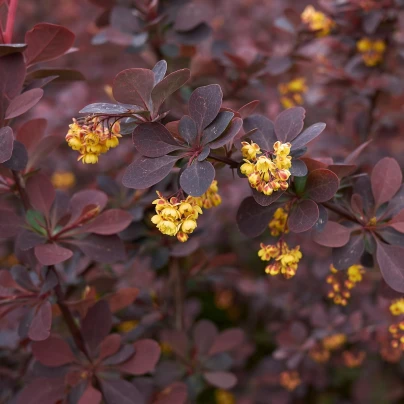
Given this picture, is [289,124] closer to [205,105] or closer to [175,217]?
[205,105]

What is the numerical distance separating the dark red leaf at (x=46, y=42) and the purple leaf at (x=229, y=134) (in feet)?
1.55

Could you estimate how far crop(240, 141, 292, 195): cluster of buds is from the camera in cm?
98

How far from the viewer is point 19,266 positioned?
4.30 feet

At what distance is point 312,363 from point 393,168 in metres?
1.06

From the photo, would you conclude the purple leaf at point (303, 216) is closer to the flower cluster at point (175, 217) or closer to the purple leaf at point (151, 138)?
the flower cluster at point (175, 217)

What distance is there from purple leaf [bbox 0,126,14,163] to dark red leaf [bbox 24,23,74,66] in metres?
0.25

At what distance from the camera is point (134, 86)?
99 centimetres

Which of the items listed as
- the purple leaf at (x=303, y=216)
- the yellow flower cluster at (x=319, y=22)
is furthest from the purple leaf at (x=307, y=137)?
the yellow flower cluster at (x=319, y=22)

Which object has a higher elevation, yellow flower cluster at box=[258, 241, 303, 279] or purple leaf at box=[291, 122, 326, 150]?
purple leaf at box=[291, 122, 326, 150]

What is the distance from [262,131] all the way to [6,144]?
56 centimetres

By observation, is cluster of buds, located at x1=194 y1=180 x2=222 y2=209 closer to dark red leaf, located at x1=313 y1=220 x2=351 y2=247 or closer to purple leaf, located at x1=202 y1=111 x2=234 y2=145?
purple leaf, located at x1=202 y1=111 x2=234 y2=145

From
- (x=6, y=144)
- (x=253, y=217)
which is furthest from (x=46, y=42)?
(x=253, y=217)

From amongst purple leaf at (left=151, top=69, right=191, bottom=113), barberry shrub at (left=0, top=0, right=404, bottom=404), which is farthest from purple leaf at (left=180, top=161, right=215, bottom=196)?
purple leaf at (left=151, top=69, right=191, bottom=113)

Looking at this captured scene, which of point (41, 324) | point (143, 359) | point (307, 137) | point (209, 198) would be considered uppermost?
point (307, 137)
